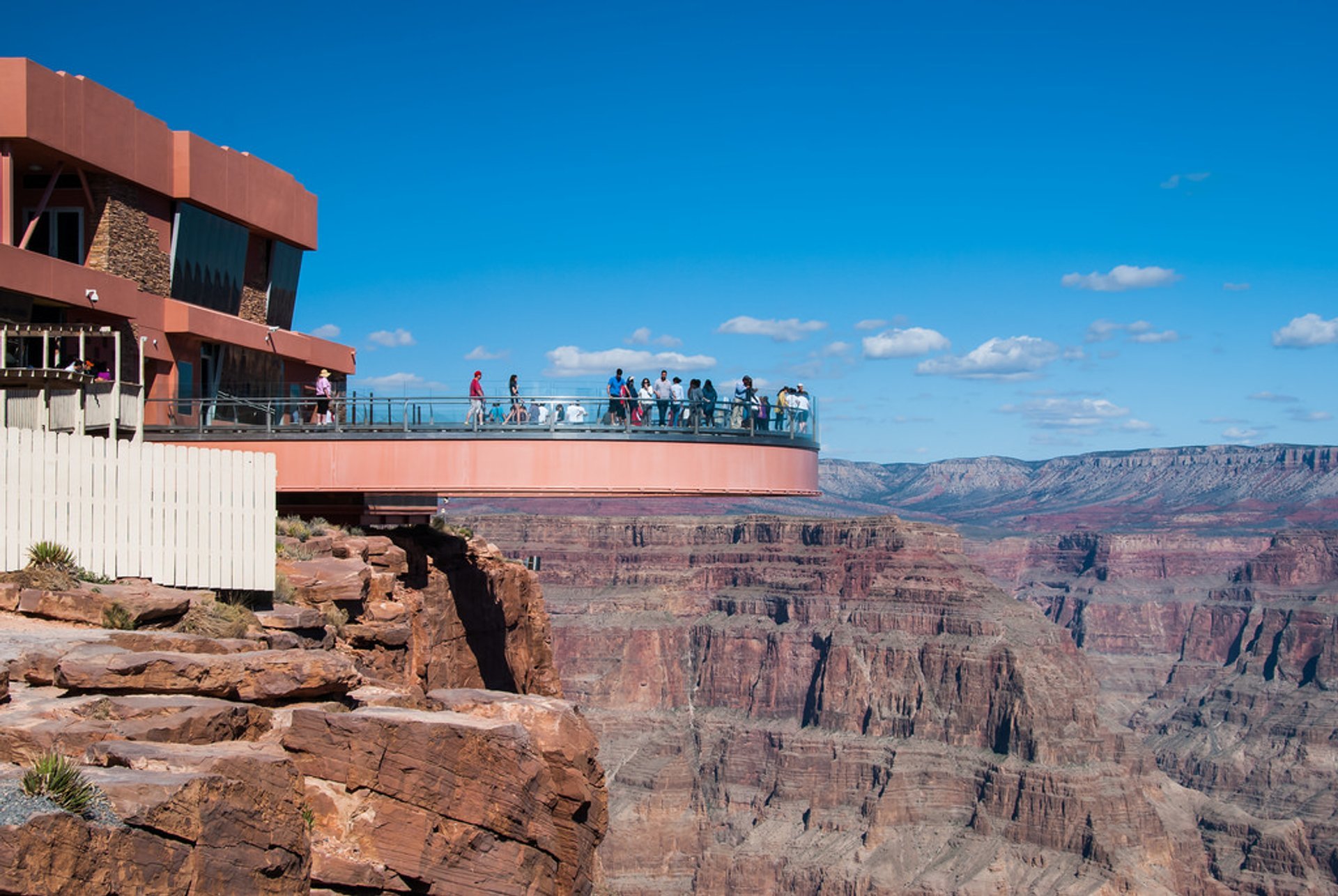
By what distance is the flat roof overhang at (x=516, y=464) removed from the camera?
3025 cm

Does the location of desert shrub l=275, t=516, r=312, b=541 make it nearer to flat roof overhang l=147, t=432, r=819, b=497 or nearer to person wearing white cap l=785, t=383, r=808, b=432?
flat roof overhang l=147, t=432, r=819, b=497

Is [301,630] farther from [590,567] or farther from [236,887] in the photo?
[590,567]

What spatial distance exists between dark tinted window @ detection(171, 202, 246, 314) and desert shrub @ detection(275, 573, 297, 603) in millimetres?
15296

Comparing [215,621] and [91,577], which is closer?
[215,621]

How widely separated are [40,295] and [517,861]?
2208 cm

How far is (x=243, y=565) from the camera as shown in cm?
2259

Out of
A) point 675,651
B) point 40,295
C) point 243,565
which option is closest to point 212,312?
point 40,295

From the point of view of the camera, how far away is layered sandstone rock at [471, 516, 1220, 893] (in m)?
129

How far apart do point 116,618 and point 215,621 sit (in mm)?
1798

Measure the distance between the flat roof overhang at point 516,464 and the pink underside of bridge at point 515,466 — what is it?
0.05 ft

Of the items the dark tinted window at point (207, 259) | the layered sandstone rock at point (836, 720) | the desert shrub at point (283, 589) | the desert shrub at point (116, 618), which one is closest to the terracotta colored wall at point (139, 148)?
the dark tinted window at point (207, 259)

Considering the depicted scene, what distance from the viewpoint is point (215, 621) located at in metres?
19.6

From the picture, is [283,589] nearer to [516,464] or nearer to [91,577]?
[91,577]

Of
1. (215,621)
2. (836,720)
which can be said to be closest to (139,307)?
(215,621)
